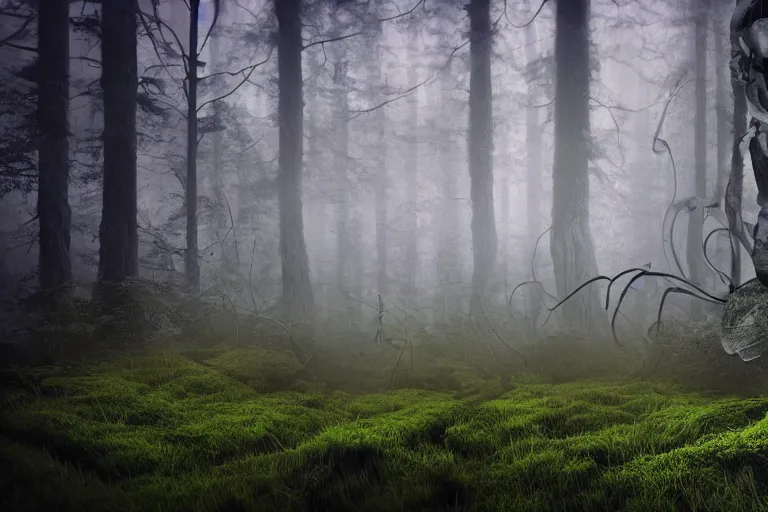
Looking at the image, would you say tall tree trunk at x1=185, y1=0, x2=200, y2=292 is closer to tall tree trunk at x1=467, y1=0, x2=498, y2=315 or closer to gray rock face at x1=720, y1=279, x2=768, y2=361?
tall tree trunk at x1=467, y1=0, x2=498, y2=315

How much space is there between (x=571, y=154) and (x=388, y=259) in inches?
287

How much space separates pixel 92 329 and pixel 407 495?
5065 millimetres

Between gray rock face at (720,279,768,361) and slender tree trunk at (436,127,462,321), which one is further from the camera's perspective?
slender tree trunk at (436,127,462,321)

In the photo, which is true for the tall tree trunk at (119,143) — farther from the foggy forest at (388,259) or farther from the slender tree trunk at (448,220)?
the slender tree trunk at (448,220)

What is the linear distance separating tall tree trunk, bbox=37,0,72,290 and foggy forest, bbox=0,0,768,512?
0.04m

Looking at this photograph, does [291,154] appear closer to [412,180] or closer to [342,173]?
[342,173]

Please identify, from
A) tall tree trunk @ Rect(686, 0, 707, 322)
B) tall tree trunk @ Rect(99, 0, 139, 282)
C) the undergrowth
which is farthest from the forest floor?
tall tree trunk @ Rect(686, 0, 707, 322)

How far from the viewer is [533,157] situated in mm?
10625

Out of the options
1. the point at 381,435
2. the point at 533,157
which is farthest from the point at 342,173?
the point at 381,435

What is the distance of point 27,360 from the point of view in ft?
16.2

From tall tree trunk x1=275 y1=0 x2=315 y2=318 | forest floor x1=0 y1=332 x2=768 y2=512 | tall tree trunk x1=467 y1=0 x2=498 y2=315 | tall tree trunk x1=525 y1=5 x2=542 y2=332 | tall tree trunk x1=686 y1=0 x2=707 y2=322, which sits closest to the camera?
forest floor x1=0 y1=332 x2=768 y2=512

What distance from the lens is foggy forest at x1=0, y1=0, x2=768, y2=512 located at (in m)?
2.54

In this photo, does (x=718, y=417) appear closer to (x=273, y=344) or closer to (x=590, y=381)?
(x=590, y=381)

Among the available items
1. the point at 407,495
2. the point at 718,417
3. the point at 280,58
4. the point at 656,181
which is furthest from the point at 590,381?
the point at 280,58
